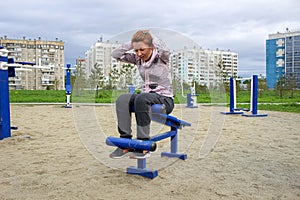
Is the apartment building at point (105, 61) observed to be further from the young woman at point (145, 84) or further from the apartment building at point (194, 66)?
the apartment building at point (194, 66)

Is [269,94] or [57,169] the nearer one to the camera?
[57,169]

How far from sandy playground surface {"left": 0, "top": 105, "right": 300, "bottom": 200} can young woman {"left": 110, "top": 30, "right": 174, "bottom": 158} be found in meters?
0.40

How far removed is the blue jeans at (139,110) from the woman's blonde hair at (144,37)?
19.2 inches

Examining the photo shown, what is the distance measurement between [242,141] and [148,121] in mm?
2808

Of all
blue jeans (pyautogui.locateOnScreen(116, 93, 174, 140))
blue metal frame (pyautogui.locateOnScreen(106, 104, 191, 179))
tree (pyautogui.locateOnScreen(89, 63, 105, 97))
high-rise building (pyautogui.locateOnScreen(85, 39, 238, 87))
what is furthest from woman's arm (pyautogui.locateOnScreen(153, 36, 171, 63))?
tree (pyautogui.locateOnScreen(89, 63, 105, 97))

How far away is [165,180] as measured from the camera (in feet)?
9.63

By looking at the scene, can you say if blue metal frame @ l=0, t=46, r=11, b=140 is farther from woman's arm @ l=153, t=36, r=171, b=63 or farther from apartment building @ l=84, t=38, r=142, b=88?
woman's arm @ l=153, t=36, r=171, b=63

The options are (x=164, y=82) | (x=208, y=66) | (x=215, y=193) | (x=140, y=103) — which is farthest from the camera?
(x=208, y=66)

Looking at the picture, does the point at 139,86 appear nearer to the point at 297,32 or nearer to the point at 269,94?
the point at 269,94

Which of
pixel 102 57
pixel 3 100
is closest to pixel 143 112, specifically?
pixel 102 57

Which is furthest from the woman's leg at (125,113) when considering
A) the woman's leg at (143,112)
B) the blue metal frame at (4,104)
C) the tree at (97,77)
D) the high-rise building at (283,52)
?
the high-rise building at (283,52)

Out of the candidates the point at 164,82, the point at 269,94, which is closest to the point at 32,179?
the point at 164,82

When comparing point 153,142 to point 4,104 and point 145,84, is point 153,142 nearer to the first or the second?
point 145,84

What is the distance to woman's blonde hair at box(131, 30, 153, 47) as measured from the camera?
9.38ft
